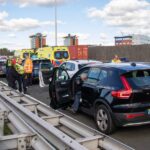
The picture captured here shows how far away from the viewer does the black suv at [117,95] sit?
270 inches

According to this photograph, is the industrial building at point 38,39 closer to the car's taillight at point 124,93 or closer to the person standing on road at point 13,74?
the person standing on road at point 13,74

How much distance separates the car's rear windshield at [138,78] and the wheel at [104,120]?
0.81 meters

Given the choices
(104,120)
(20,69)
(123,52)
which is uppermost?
(123,52)

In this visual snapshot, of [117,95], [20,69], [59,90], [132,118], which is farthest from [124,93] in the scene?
[20,69]

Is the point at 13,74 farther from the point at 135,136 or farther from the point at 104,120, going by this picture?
the point at 135,136

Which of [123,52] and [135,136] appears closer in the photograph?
[135,136]

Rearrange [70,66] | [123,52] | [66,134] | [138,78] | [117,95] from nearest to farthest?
[66,134] < [117,95] < [138,78] < [70,66] < [123,52]

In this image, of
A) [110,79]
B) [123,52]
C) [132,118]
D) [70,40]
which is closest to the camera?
[132,118]

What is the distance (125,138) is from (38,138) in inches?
104

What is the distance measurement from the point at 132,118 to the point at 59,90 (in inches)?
116

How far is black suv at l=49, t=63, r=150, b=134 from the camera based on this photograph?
685 centimetres

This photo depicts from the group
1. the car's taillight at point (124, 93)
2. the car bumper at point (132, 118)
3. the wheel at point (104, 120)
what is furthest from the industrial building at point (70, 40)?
the car bumper at point (132, 118)

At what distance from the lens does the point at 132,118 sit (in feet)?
22.3

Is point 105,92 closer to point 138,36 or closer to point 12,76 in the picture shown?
point 12,76
